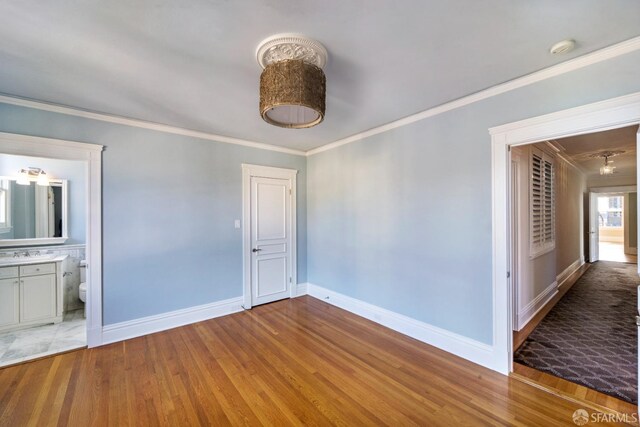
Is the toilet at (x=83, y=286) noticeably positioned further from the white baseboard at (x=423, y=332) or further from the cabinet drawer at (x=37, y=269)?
the white baseboard at (x=423, y=332)

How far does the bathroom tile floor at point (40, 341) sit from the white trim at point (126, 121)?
8.21 ft

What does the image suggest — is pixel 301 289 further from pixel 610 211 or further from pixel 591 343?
pixel 610 211

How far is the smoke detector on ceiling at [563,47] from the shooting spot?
1718 millimetres

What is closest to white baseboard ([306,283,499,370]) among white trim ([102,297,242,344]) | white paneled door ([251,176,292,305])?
white paneled door ([251,176,292,305])

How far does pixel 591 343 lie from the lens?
2816 millimetres

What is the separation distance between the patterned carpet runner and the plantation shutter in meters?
0.91

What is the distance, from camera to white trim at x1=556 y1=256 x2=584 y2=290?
4.87 m

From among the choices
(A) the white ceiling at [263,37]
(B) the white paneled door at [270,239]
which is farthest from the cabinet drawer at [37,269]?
(B) the white paneled door at [270,239]

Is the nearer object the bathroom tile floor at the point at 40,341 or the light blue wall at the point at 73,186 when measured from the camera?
the bathroom tile floor at the point at 40,341

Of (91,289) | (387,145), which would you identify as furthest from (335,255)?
(91,289)

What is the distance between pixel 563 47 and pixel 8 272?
583 cm

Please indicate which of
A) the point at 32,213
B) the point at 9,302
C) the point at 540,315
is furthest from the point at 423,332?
the point at 32,213

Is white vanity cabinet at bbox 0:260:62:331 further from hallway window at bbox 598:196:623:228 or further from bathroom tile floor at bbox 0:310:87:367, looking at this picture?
hallway window at bbox 598:196:623:228

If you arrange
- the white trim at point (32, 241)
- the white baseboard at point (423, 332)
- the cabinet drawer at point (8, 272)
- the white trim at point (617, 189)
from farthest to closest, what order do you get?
the white trim at point (617, 189) < the white trim at point (32, 241) < the cabinet drawer at point (8, 272) < the white baseboard at point (423, 332)
